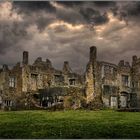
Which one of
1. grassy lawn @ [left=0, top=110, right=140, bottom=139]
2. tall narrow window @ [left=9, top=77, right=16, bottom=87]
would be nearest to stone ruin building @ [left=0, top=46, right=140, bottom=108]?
tall narrow window @ [left=9, top=77, right=16, bottom=87]

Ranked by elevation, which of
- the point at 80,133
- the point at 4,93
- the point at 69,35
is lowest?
the point at 80,133

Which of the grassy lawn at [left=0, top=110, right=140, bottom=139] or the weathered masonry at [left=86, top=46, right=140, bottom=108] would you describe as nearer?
the grassy lawn at [left=0, top=110, right=140, bottom=139]

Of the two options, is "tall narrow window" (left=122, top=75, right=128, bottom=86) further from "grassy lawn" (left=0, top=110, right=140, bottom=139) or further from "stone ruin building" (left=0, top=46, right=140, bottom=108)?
"grassy lawn" (left=0, top=110, right=140, bottom=139)

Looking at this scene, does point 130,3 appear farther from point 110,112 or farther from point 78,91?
point 78,91

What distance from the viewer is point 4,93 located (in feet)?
63.2

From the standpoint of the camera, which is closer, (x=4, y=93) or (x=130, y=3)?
(x=130, y=3)

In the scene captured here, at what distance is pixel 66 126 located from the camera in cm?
1547

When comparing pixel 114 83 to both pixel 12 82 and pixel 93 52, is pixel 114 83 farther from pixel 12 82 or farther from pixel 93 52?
pixel 93 52

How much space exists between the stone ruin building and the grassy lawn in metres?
1.73

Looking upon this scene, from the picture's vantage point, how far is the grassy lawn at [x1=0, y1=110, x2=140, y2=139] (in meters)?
15.2

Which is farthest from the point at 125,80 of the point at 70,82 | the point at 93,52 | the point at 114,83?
the point at 93,52

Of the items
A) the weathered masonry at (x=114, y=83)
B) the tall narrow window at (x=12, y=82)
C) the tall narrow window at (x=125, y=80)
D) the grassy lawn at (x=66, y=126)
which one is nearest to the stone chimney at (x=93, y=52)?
the weathered masonry at (x=114, y=83)

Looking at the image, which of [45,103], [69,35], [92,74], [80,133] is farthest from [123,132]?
[92,74]

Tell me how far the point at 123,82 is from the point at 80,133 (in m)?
7.82
